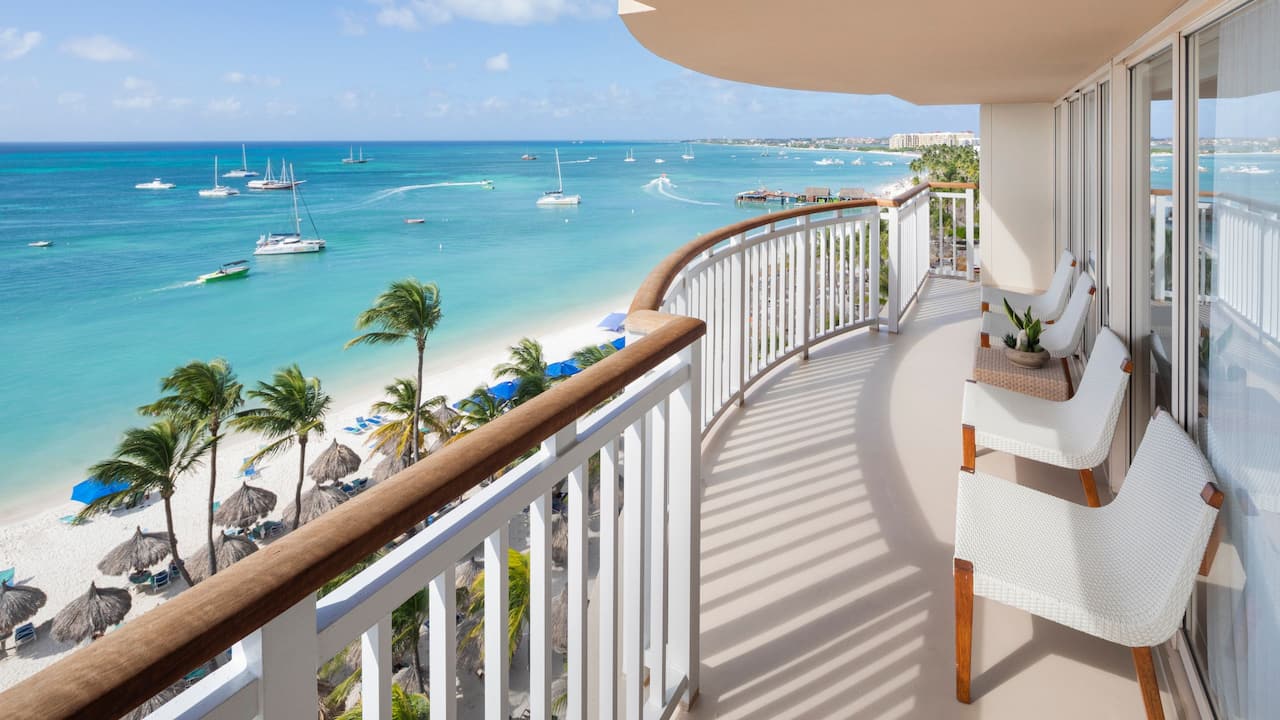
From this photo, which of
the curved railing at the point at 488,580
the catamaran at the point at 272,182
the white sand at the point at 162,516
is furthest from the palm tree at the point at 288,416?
the catamaran at the point at 272,182

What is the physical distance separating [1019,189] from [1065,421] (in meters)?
4.33

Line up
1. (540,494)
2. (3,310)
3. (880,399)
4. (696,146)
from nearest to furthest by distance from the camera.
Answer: (540,494) → (880,399) → (3,310) → (696,146)

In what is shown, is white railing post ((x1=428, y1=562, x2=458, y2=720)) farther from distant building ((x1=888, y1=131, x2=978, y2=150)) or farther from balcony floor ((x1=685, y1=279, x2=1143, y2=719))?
distant building ((x1=888, y1=131, x2=978, y2=150))

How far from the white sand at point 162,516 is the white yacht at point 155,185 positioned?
3731cm

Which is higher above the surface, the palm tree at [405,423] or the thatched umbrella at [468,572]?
the palm tree at [405,423]

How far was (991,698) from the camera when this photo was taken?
191cm

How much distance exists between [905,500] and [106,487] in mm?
18587

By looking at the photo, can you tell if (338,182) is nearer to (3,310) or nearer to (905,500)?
(3,310)

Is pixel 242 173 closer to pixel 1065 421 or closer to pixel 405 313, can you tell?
pixel 405 313

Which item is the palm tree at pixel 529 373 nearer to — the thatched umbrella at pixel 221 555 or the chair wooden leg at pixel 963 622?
the thatched umbrella at pixel 221 555

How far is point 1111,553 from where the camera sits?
1.96m

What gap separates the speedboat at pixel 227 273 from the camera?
33531 mm

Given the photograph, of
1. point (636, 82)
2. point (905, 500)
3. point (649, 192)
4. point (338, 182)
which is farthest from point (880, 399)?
point (636, 82)

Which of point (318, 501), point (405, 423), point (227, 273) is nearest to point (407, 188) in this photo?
point (227, 273)
